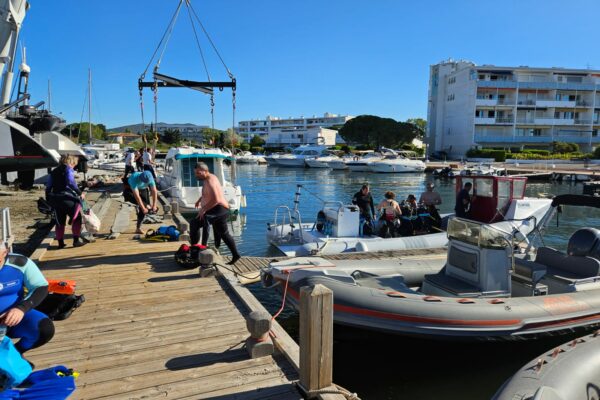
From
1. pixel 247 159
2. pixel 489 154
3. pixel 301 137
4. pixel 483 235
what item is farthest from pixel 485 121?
pixel 483 235

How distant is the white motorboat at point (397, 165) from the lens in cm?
4828

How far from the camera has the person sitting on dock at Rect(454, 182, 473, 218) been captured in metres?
11.6

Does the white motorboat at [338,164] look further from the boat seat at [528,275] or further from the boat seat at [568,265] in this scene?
the boat seat at [528,275]

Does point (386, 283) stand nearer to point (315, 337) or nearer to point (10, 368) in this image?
point (315, 337)

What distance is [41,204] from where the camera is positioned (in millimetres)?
7910

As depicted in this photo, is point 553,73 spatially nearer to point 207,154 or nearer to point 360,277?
point 207,154

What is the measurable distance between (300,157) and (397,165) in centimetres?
1578

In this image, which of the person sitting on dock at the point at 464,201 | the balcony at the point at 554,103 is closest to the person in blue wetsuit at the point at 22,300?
the person sitting on dock at the point at 464,201

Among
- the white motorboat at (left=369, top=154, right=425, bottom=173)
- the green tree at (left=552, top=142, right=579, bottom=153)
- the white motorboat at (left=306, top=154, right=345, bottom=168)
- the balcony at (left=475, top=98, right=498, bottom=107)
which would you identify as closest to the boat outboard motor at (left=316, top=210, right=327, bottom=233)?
the white motorboat at (left=369, top=154, right=425, bottom=173)

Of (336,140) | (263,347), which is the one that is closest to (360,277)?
(263,347)

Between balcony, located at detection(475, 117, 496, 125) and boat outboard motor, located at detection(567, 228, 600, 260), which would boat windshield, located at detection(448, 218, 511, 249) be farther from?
balcony, located at detection(475, 117, 496, 125)

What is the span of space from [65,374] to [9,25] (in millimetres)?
15180

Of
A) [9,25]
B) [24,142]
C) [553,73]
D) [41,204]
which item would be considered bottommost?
[41,204]

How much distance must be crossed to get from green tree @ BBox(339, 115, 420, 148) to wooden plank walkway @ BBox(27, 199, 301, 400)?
6996 cm
